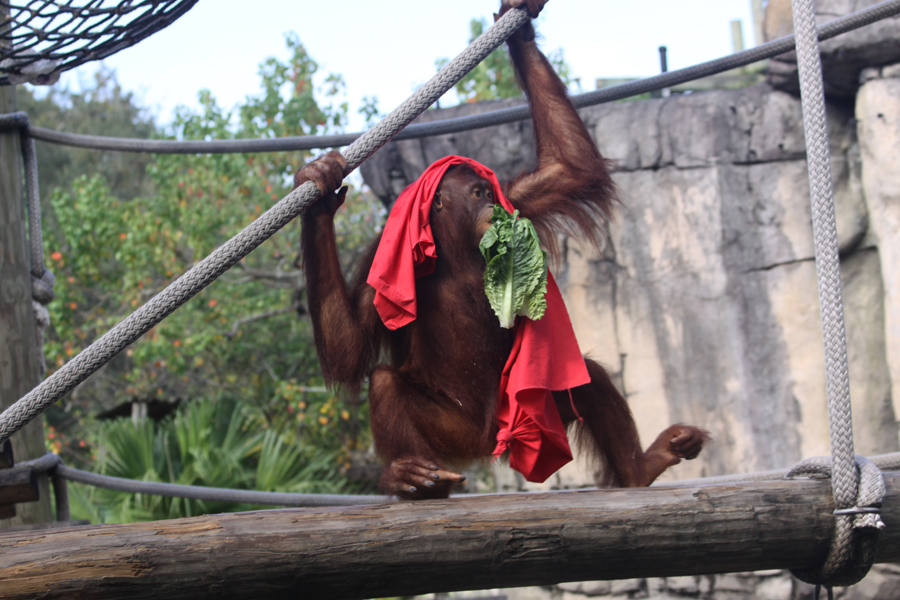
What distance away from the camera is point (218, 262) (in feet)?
5.25

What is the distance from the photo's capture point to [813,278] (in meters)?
5.44

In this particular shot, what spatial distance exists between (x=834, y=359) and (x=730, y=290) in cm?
410

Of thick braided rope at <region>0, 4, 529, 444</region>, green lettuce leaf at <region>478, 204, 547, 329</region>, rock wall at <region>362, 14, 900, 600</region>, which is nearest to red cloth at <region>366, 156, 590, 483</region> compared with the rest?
green lettuce leaf at <region>478, 204, 547, 329</region>

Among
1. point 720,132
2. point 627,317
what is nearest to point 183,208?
point 627,317

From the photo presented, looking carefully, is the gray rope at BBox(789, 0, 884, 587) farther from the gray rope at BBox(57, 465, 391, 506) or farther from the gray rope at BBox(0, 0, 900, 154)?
the gray rope at BBox(57, 465, 391, 506)

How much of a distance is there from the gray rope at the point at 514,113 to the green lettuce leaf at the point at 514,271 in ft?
2.44

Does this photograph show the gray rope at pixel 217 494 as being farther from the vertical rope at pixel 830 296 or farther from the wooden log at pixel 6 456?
the vertical rope at pixel 830 296

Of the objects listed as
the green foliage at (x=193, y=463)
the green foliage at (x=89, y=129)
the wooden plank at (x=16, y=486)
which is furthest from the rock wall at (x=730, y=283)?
the green foliage at (x=89, y=129)

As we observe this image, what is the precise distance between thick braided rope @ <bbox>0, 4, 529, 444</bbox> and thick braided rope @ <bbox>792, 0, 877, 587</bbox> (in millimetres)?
744

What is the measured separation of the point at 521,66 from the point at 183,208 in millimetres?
5696

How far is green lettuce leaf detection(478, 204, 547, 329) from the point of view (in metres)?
Result: 2.00

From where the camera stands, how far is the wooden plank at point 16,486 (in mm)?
2459

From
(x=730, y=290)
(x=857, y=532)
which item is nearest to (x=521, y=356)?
(x=857, y=532)

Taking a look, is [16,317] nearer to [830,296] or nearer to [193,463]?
[830,296]
